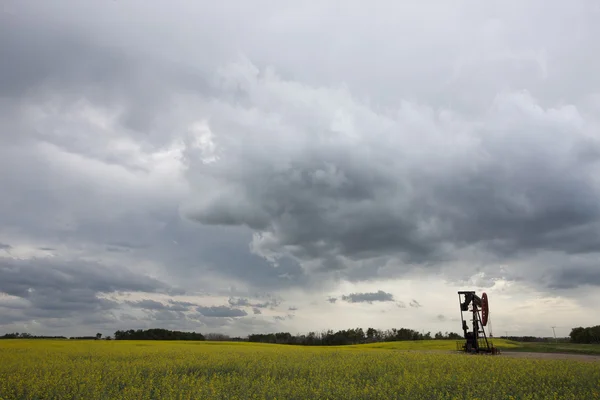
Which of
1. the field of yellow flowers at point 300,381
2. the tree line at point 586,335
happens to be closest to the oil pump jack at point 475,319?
the field of yellow flowers at point 300,381

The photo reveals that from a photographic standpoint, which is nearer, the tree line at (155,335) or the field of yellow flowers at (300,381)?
the field of yellow flowers at (300,381)

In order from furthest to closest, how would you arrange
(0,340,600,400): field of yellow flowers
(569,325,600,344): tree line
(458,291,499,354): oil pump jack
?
(569,325,600,344): tree line, (458,291,499,354): oil pump jack, (0,340,600,400): field of yellow flowers

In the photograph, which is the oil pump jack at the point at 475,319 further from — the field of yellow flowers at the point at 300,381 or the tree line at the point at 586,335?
the tree line at the point at 586,335

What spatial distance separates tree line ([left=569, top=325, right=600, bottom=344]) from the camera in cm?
7250

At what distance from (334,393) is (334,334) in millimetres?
86534

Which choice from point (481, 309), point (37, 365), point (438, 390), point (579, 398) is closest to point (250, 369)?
point (438, 390)

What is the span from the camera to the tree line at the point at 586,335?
238 ft

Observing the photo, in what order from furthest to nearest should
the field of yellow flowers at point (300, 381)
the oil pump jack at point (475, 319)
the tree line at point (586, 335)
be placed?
the tree line at point (586, 335) < the oil pump jack at point (475, 319) < the field of yellow flowers at point (300, 381)

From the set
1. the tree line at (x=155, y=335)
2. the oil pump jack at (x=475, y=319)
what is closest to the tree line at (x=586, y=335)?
the oil pump jack at (x=475, y=319)


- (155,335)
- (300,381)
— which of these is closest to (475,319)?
(300,381)

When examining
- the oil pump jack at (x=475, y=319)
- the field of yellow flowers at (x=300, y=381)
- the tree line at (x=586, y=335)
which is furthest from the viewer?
the tree line at (x=586, y=335)

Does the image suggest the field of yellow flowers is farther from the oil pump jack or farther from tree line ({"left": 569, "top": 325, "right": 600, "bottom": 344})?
tree line ({"left": 569, "top": 325, "right": 600, "bottom": 344})

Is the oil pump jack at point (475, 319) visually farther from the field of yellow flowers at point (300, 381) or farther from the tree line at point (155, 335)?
the tree line at point (155, 335)

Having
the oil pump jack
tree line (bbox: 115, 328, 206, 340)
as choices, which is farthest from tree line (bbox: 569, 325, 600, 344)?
tree line (bbox: 115, 328, 206, 340)
